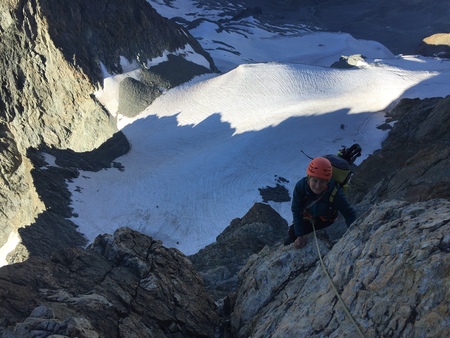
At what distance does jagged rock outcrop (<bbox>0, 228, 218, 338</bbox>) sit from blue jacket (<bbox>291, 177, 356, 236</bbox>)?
2966mm

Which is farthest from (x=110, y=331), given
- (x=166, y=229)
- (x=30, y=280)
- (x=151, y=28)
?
(x=151, y=28)

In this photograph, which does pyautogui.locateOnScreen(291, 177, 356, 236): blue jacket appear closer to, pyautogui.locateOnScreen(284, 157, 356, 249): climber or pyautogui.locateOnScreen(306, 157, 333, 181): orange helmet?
pyautogui.locateOnScreen(284, 157, 356, 249): climber

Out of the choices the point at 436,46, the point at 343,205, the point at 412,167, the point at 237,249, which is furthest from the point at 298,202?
the point at 436,46

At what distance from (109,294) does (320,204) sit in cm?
417

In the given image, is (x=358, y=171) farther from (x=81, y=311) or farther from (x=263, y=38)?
(x=263, y=38)

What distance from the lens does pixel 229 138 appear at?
36.8 meters

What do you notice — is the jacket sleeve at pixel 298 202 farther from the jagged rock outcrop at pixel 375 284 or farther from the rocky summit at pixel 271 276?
the jagged rock outcrop at pixel 375 284

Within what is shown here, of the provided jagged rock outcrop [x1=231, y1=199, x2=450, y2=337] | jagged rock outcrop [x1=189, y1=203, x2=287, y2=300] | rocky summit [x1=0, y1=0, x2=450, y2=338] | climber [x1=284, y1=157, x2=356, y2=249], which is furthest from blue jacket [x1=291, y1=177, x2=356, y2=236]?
jagged rock outcrop [x1=189, y1=203, x2=287, y2=300]

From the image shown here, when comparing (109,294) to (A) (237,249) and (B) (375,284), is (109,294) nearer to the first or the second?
(B) (375,284)

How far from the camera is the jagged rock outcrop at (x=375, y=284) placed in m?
4.78

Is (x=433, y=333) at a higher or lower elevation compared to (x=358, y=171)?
higher

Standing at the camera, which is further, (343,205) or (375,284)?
(343,205)

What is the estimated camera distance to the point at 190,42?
54.2 m

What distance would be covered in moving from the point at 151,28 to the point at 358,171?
3450 cm
